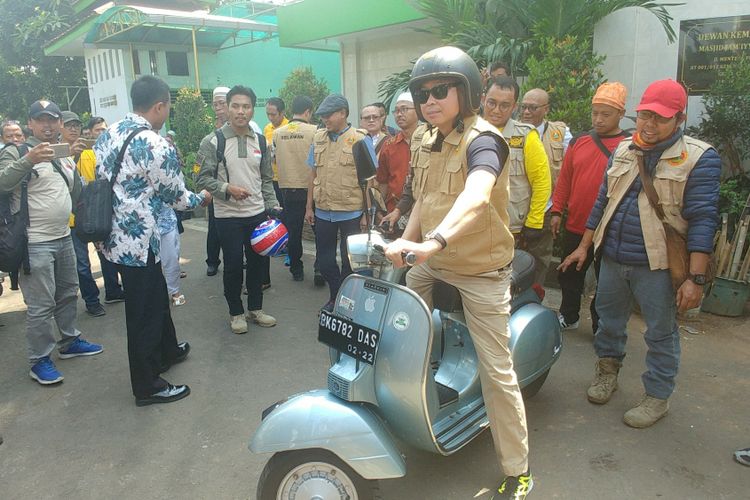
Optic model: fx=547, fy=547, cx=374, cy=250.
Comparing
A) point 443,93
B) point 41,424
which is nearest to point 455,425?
point 443,93

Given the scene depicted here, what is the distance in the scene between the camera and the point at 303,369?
390 centimetres

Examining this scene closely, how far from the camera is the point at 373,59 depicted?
10352 mm

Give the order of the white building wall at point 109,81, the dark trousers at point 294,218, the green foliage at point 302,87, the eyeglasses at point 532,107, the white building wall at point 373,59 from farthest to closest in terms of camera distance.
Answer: the white building wall at point 109,81 → the green foliage at point 302,87 → the white building wall at point 373,59 → the dark trousers at point 294,218 → the eyeglasses at point 532,107

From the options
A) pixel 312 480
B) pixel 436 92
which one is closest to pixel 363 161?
pixel 436 92

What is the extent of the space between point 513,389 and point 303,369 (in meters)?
1.92

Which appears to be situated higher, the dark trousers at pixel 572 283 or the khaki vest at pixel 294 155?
the khaki vest at pixel 294 155

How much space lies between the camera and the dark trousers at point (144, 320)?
3295 mm

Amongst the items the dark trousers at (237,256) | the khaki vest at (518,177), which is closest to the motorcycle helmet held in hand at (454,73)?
the khaki vest at (518,177)

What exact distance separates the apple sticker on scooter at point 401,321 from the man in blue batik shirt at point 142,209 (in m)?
1.78

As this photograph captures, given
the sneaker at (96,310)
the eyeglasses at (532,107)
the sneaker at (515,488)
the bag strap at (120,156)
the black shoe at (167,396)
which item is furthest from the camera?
the sneaker at (96,310)

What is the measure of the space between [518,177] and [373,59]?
23.9 ft

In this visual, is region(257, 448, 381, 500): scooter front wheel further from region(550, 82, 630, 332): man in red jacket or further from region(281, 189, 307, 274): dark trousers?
region(281, 189, 307, 274): dark trousers

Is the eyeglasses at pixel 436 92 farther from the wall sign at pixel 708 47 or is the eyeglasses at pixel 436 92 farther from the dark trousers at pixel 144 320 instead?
the wall sign at pixel 708 47

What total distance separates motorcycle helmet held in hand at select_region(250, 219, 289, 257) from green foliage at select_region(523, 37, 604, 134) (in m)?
3.02
